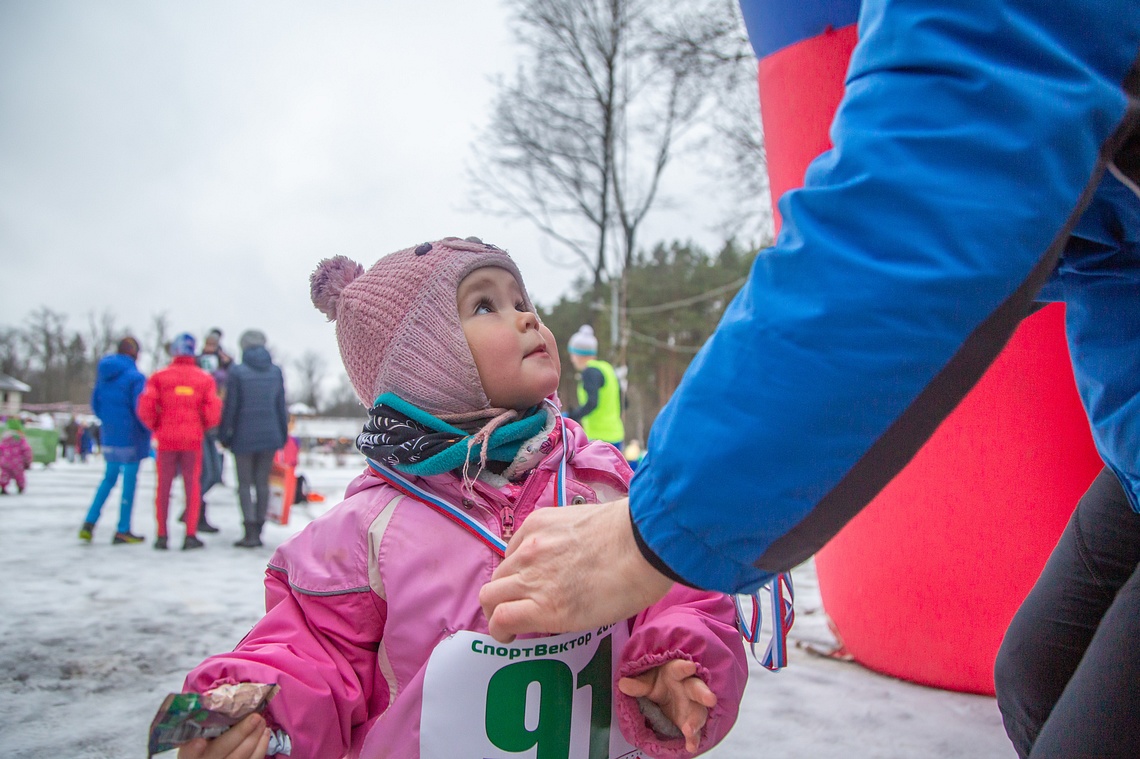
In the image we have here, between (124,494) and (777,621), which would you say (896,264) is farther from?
(124,494)

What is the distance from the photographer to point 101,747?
1817 mm

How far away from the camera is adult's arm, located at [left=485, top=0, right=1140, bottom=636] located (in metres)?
0.53

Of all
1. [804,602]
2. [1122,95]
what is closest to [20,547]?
[804,602]

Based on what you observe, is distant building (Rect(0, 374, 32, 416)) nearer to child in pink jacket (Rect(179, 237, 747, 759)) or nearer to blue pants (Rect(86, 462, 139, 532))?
blue pants (Rect(86, 462, 139, 532))

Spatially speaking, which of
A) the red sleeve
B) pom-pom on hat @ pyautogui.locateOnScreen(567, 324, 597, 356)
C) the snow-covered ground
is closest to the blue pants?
the red sleeve

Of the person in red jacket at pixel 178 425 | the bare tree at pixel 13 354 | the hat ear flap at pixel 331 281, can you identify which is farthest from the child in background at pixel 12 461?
the bare tree at pixel 13 354

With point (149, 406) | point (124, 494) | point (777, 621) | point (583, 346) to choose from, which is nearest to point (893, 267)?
point (777, 621)

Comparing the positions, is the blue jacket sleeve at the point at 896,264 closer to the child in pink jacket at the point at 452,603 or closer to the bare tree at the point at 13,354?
the child in pink jacket at the point at 452,603

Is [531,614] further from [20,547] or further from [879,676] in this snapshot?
[20,547]

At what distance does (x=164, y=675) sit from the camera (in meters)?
2.40

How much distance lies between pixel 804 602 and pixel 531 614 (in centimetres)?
293

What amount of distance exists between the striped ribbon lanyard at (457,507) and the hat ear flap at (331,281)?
1.35 feet

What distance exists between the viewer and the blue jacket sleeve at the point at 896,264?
1.75 ft

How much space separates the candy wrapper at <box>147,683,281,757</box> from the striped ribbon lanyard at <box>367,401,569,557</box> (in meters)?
0.35
